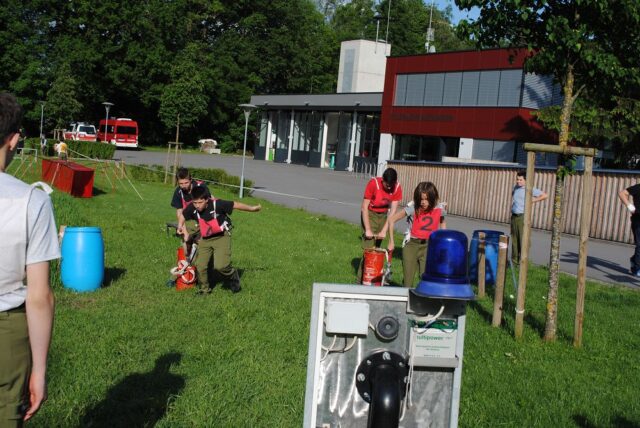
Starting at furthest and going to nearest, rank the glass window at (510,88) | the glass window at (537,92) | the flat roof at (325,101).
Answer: the flat roof at (325,101) → the glass window at (510,88) → the glass window at (537,92)

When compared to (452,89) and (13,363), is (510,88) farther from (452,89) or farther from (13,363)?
(13,363)

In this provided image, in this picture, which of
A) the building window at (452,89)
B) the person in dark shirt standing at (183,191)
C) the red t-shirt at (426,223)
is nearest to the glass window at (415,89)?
the building window at (452,89)

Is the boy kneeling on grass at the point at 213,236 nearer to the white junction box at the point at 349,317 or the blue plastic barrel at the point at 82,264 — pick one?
the blue plastic barrel at the point at 82,264

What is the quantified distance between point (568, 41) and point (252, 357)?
4.68m

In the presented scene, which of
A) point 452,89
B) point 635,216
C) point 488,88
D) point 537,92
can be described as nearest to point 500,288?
point 635,216

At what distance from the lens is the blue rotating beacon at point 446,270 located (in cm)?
283

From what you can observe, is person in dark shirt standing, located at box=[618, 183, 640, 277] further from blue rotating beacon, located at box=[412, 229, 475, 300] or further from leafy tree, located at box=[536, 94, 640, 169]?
leafy tree, located at box=[536, 94, 640, 169]

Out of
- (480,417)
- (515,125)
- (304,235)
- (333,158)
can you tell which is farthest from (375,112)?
(480,417)

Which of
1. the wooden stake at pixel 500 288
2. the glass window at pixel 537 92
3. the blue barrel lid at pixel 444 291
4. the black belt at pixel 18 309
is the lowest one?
the wooden stake at pixel 500 288

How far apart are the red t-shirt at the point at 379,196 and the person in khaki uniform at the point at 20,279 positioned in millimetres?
7428

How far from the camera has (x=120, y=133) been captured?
60.8 meters

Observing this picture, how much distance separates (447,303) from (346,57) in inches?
2235

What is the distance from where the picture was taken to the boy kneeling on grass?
9.20 metres

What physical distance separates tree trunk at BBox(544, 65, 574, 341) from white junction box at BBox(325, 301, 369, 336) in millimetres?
5279
